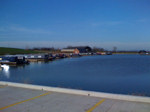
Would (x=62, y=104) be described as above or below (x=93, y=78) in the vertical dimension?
above

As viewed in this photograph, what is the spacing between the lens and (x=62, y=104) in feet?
19.6

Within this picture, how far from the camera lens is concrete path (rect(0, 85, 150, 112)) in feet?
17.8

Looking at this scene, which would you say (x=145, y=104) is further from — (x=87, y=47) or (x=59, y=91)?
(x=87, y=47)

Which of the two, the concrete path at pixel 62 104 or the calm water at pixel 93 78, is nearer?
the concrete path at pixel 62 104

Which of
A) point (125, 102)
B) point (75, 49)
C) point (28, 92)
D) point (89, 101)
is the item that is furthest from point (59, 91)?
point (75, 49)

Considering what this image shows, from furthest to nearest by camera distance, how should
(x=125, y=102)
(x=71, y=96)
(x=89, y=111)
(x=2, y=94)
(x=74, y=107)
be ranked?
(x=2, y=94)
(x=71, y=96)
(x=125, y=102)
(x=74, y=107)
(x=89, y=111)

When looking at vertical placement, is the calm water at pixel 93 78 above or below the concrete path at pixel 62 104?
below

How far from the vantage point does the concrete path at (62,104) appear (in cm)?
543

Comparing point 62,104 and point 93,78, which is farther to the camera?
point 93,78

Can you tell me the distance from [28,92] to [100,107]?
385 centimetres

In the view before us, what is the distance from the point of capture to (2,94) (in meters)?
7.57

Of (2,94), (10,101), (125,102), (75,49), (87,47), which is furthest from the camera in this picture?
(87,47)

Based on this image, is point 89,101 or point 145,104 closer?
point 145,104

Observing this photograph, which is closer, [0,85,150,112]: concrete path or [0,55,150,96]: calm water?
[0,85,150,112]: concrete path
